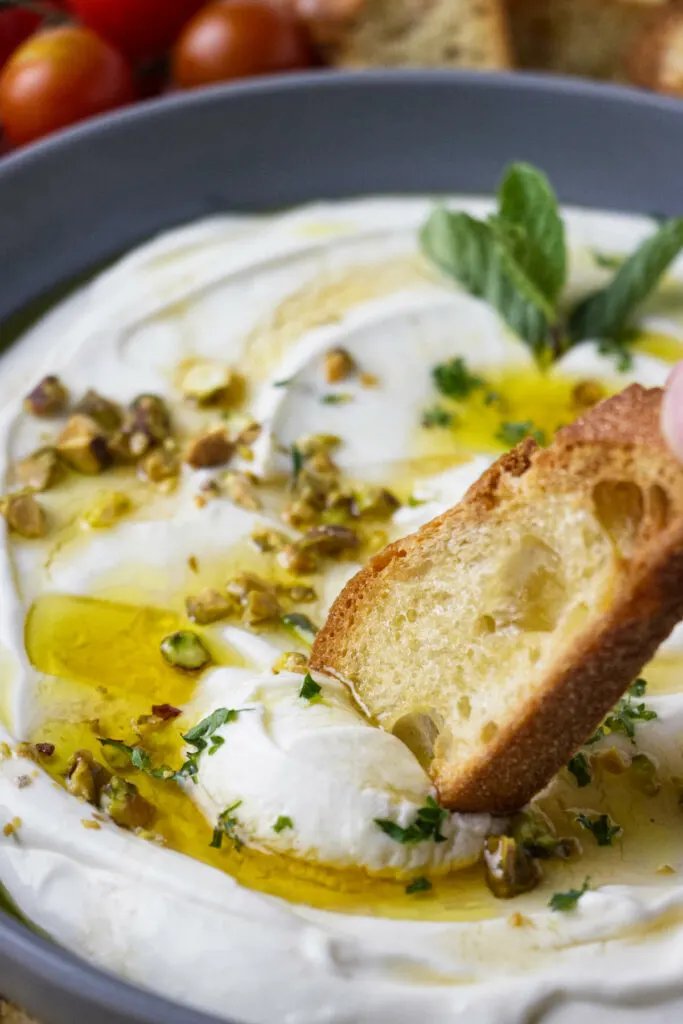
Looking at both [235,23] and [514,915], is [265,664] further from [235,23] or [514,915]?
[235,23]

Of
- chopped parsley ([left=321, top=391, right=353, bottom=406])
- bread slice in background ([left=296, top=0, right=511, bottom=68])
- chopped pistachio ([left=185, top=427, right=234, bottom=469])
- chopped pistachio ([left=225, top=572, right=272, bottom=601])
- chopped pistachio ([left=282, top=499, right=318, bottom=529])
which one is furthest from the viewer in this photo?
bread slice in background ([left=296, top=0, right=511, bottom=68])

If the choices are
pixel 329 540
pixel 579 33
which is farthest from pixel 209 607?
pixel 579 33

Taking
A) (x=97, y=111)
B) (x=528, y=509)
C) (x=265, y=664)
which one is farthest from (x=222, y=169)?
(x=528, y=509)

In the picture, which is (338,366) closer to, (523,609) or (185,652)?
(185,652)

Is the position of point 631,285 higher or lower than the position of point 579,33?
lower

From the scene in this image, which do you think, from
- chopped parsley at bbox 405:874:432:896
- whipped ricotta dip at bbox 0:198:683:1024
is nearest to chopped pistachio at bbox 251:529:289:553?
whipped ricotta dip at bbox 0:198:683:1024

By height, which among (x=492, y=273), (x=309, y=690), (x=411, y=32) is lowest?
(x=309, y=690)

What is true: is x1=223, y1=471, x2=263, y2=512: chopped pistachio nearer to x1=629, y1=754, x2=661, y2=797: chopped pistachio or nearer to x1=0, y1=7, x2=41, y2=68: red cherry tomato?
x1=629, y1=754, x2=661, y2=797: chopped pistachio
